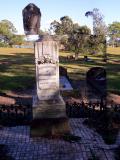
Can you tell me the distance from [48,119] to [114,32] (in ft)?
371

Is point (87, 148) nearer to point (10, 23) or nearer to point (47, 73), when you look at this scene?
point (47, 73)

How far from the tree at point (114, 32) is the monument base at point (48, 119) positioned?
326 feet

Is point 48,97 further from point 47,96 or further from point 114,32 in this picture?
point 114,32

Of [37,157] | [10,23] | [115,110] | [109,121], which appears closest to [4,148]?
[37,157]

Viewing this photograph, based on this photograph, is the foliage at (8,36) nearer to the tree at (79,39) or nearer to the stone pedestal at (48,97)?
the tree at (79,39)

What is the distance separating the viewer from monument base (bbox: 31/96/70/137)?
9.43 metres

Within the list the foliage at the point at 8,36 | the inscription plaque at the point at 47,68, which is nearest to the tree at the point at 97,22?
the inscription plaque at the point at 47,68

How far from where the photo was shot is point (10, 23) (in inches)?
4146

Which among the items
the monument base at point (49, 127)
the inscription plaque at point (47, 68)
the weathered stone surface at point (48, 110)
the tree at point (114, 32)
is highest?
the tree at point (114, 32)

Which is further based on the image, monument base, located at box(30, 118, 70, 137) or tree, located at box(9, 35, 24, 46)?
tree, located at box(9, 35, 24, 46)

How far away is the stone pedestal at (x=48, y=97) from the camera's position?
9.38m

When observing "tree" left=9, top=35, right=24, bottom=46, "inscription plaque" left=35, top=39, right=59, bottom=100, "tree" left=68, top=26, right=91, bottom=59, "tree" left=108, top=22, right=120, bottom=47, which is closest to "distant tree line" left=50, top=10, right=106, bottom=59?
"tree" left=68, top=26, right=91, bottom=59

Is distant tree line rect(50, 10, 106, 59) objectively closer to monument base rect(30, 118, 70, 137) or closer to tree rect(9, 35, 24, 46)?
monument base rect(30, 118, 70, 137)

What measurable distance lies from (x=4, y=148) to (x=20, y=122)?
8.30 ft
